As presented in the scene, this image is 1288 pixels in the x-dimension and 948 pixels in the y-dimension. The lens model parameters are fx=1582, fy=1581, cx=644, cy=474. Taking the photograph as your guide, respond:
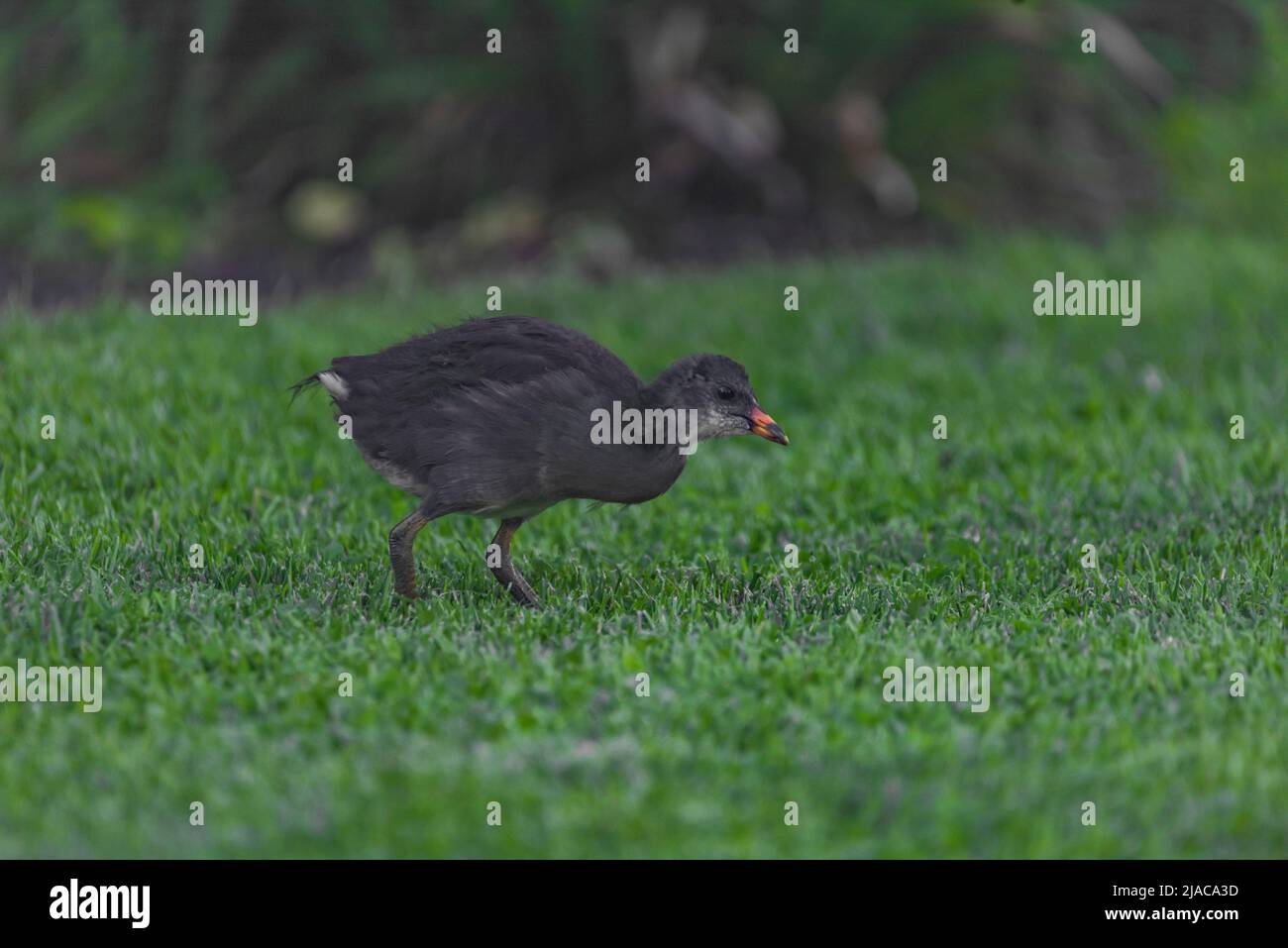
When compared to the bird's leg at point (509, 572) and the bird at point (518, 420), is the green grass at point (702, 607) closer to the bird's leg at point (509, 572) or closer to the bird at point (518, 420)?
the bird's leg at point (509, 572)

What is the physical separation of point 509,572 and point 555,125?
22.1 ft

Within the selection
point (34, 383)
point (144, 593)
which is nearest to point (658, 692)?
point (144, 593)

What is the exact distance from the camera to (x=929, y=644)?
16.4ft

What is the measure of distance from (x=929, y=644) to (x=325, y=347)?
4.18 m

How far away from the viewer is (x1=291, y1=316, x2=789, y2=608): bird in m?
5.21

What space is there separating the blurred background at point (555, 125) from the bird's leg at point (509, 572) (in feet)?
17.7

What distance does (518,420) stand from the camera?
17.1 feet

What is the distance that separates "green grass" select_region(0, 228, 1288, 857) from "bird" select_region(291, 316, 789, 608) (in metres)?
0.38

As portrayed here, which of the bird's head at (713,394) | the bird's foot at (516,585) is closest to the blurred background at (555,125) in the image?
the bird's head at (713,394)

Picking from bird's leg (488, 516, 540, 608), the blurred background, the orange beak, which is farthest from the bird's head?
the blurred background

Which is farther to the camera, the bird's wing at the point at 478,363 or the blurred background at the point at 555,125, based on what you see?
the blurred background at the point at 555,125

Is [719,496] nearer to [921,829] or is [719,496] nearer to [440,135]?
[921,829]

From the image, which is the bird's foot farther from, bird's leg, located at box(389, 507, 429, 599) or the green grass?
bird's leg, located at box(389, 507, 429, 599)

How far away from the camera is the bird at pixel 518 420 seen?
5.21 m
